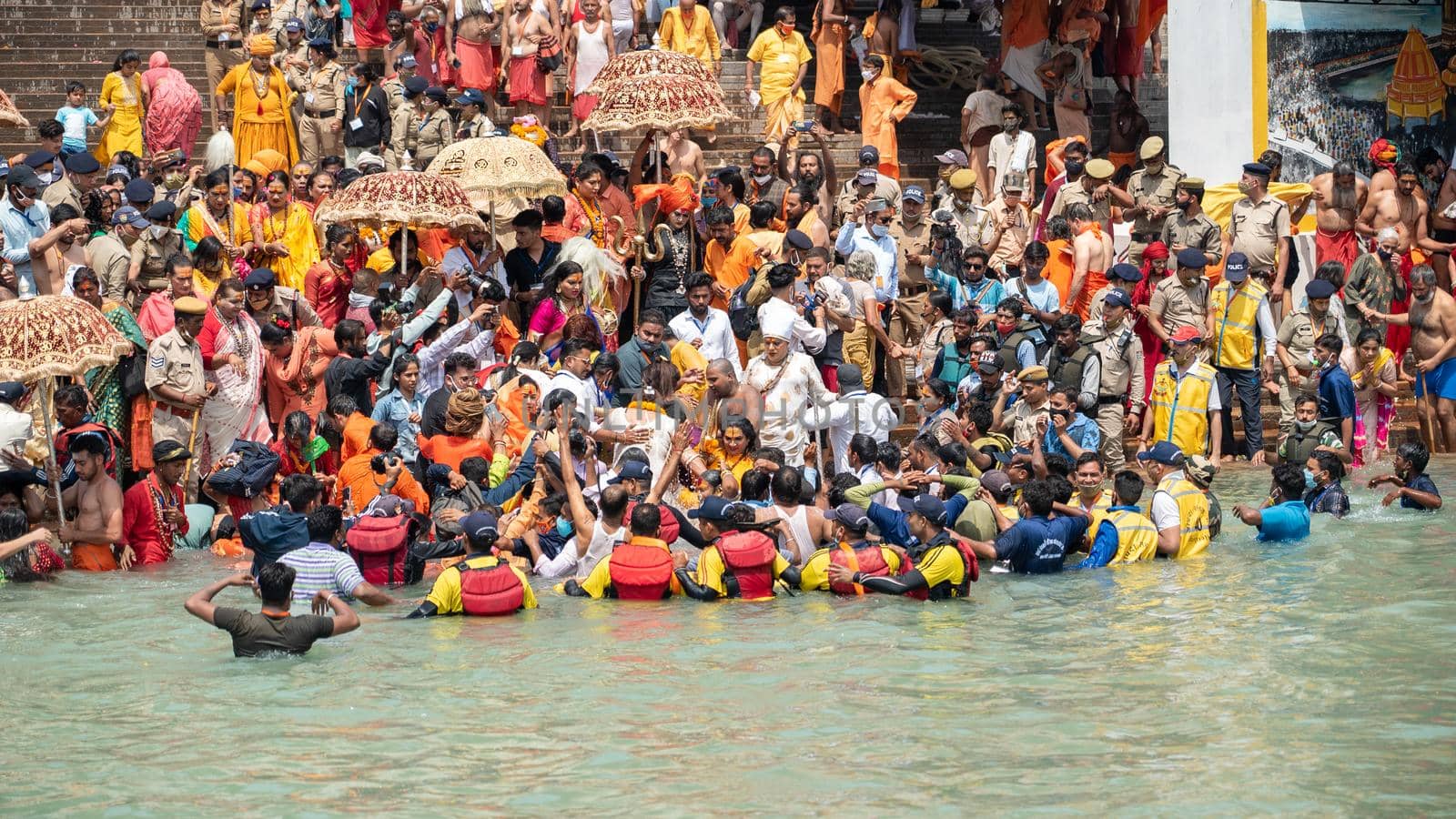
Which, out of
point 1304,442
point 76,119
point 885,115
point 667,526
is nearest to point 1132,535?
point 1304,442

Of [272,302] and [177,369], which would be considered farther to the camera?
[272,302]

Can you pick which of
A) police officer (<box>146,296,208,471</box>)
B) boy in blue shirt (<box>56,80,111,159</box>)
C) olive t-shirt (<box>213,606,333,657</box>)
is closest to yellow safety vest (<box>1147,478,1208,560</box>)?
olive t-shirt (<box>213,606,333,657</box>)

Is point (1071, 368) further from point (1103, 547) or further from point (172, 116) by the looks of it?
point (172, 116)

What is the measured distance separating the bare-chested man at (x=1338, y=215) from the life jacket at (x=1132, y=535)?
229 inches

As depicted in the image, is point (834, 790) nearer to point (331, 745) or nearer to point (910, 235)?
point (331, 745)

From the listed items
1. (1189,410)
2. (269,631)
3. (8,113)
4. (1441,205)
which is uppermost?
(8,113)

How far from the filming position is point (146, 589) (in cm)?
1320

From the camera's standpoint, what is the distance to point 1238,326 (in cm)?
1714

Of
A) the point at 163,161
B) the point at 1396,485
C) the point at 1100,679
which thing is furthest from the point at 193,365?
the point at 1396,485

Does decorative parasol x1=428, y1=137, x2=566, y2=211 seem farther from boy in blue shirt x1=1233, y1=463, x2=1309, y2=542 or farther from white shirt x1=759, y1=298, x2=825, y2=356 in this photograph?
boy in blue shirt x1=1233, y1=463, x2=1309, y2=542

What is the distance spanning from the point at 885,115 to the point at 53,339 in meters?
9.81

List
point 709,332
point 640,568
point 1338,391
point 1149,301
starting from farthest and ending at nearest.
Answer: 1. point 1149,301
2. point 1338,391
3. point 709,332
4. point 640,568

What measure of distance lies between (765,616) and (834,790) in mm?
3184

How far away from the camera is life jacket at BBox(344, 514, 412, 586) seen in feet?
42.2
